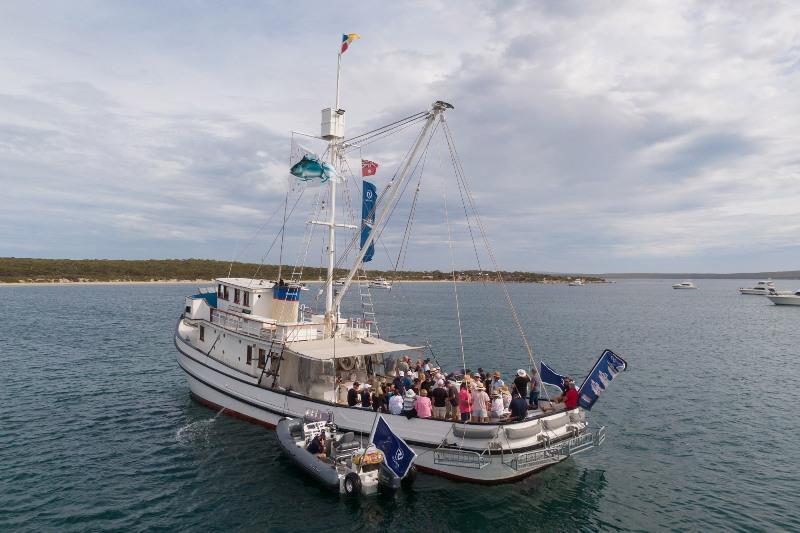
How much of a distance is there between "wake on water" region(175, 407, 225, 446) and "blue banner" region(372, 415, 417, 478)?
8224mm

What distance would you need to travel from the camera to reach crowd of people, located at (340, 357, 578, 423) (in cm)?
1467

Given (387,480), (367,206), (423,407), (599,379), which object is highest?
(367,206)

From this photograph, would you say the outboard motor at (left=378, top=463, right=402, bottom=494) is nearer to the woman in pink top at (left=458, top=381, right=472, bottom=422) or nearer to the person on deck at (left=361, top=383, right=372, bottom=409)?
the person on deck at (left=361, top=383, right=372, bottom=409)

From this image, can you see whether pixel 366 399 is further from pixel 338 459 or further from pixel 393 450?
pixel 393 450

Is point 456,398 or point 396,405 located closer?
point 456,398

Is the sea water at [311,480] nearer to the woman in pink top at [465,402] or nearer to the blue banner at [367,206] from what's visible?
the woman in pink top at [465,402]

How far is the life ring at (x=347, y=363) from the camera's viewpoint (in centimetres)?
1902

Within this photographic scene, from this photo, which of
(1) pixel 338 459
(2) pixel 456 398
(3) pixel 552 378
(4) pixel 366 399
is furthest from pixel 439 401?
(3) pixel 552 378

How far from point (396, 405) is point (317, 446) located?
2.87 meters

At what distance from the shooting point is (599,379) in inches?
613

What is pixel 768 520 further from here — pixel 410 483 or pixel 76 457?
pixel 76 457

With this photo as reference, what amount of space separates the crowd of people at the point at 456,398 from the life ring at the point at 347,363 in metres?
1.81

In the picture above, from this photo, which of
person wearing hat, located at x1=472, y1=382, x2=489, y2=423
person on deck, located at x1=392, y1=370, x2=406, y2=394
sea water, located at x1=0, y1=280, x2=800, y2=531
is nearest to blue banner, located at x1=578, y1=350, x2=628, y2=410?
sea water, located at x1=0, y1=280, x2=800, y2=531

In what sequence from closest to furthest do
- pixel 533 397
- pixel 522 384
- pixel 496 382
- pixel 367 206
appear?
pixel 522 384 < pixel 533 397 < pixel 496 382 < pixel 367 206
